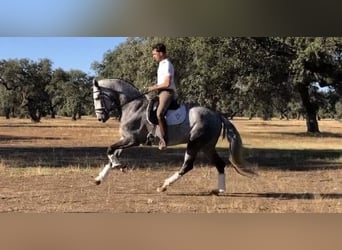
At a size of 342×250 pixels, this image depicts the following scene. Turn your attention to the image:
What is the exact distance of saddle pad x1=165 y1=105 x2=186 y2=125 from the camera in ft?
21.4

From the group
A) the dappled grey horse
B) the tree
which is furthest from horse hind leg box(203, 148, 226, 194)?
the tree

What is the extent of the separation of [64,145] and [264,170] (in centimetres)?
373

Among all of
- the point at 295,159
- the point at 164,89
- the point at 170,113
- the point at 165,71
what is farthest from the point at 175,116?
the point at 295,159

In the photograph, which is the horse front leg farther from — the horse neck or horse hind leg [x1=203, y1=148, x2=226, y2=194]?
horse hind leg [x1=203, y1=148, x2=226, y2=194]

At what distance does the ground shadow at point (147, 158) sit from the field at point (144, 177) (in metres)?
0.02

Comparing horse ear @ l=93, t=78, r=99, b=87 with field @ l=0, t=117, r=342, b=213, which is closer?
field @ l=0, t=117, r=342, b=213

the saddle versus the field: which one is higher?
the saddle

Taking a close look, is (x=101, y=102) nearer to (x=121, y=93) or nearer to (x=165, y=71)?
(x=121, y=93)

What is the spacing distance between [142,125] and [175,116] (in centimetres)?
41

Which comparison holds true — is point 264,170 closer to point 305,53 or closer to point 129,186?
point 129,186

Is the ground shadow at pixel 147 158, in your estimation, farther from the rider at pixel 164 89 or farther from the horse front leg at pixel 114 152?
the rider at pixel 164 89

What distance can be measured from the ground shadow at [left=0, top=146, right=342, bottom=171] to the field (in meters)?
0.02

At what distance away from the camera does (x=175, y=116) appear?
6.55 meters

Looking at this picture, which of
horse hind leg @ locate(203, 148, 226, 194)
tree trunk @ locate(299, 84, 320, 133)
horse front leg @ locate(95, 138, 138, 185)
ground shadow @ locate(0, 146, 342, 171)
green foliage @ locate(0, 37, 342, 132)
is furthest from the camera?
tree trunk @ locate(299, 84, 320, 133)
